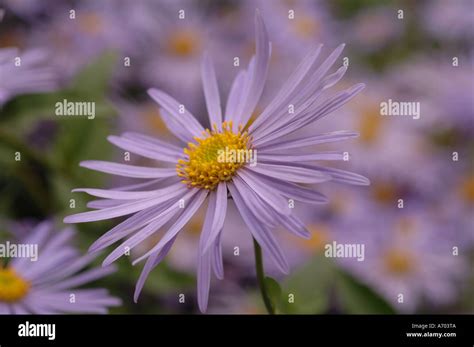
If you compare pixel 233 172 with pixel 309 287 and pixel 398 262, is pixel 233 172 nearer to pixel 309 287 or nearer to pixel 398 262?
pixel 309 287

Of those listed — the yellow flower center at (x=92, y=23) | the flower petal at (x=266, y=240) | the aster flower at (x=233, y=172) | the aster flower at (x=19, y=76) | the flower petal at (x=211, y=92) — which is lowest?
the flower petal at (x=266, y=240)

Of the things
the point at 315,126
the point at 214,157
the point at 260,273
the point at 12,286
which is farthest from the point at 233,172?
the point at 315,126

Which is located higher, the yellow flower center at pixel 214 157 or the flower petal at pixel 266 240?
the yellow flower center at pixel 214 157

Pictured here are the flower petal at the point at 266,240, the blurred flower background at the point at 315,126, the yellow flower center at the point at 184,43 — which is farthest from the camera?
the yellow flower center at the point at 184,43

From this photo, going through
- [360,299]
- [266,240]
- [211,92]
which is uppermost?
[211,92]

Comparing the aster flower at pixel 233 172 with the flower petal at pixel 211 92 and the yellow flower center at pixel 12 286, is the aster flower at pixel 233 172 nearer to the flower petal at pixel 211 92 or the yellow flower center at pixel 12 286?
the flower petal at pixel 211 92

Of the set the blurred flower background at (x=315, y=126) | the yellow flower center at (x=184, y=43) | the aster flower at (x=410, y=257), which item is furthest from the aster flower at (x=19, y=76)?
the aster flower at (x=410, y=257)
